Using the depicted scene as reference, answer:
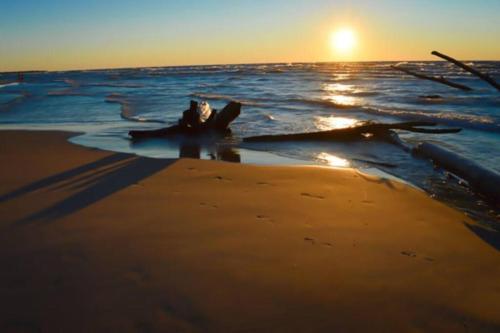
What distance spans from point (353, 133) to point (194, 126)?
3.78 m

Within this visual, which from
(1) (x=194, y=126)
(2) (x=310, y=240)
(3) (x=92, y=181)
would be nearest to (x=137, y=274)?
(2) (x=310, y=240)

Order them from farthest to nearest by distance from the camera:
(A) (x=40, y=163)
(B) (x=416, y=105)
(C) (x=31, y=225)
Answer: (B) (x=416, y=105) → (A) (x=40, y=163) → (C) (x=31, y=225)

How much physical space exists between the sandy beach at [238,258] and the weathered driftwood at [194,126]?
423cm

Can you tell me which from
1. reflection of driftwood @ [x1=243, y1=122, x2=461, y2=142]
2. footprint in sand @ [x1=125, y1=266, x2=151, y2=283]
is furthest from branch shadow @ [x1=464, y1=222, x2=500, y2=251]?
reflection of driftwood @ [x1=243, y1=122, x2=461, y2=142]

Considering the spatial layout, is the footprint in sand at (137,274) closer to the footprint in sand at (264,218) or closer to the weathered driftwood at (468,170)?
the footprint in sand at (264,218)

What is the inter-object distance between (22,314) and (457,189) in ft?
18.5

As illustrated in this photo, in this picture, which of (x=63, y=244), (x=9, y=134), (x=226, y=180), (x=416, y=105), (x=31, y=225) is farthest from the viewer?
(x=416, y=105)

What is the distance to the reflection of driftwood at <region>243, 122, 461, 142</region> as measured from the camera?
9648mm

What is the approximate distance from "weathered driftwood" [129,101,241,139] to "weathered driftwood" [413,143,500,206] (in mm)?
4564

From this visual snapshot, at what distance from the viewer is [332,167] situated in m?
7.07

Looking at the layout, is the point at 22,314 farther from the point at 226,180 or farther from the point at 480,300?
the point at 226,180

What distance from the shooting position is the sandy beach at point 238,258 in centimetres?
269

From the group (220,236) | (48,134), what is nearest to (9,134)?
(48,134)

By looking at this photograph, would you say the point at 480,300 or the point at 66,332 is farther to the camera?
the point at 480,300
